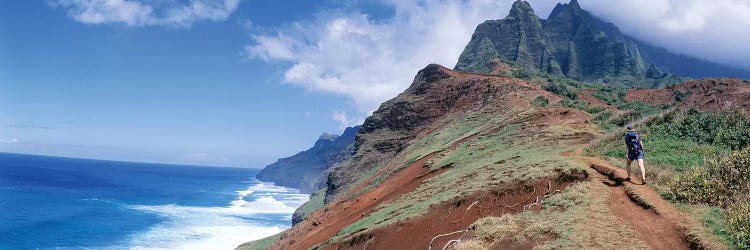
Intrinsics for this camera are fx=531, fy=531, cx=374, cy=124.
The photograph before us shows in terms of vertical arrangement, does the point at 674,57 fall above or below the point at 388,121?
above

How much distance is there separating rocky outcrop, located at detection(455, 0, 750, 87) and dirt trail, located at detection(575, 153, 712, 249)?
2364 inches

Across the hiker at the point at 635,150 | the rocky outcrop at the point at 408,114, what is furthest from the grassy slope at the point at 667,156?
the rocky outcrop at the point at 408,114

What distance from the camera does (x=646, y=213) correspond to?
1010 cm

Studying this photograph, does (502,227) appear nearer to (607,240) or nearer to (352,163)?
(607,240)

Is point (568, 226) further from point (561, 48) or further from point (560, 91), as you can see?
point (561, 48)

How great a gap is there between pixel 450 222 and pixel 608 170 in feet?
13.0

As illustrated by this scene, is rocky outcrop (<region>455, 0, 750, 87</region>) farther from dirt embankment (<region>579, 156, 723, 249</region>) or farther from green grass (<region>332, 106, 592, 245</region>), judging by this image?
dirt embankment (<region>579, 156, 723, 249</region>)

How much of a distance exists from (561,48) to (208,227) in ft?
205

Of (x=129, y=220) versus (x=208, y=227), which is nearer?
(x=208, y=227)

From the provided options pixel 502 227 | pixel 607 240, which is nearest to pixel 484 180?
pixel 502 227

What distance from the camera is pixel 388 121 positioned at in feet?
159

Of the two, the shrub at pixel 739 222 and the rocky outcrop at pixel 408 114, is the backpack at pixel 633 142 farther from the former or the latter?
the rocky outcrop at pixel 408 114

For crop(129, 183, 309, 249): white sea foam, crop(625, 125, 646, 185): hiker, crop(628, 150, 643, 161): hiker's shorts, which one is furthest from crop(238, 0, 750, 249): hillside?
crop(129, 183, 309, 249): white sea foam

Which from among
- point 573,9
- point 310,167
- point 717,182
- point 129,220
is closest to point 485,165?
point 717,182
